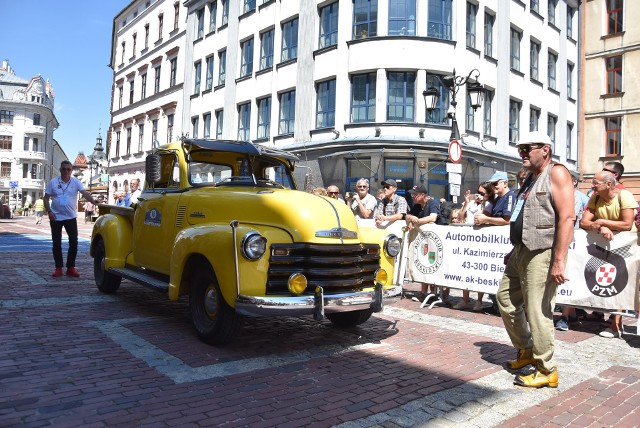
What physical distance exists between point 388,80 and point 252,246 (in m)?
16.7

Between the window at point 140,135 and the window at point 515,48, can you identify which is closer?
the window at point 515,48

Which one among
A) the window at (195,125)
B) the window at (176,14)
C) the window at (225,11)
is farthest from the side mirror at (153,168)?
the window at (176,14)

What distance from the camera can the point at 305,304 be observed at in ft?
14.1

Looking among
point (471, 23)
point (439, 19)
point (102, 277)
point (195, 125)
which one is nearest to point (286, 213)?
point (102, 277)

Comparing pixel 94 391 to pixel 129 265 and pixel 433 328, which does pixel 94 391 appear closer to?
pixel 129 265

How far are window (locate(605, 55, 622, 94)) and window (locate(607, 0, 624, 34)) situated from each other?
1545 mm

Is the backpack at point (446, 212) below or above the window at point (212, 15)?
below

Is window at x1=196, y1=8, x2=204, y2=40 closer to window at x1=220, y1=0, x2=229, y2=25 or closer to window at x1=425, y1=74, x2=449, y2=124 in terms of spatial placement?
window at x1=220, y1=0, x2=229, y2=25

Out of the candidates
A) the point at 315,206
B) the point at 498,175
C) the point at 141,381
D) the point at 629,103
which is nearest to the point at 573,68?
the point at 629,103

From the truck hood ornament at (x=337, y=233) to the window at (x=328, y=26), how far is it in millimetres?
17721

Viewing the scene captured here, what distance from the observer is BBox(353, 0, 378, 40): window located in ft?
66.1

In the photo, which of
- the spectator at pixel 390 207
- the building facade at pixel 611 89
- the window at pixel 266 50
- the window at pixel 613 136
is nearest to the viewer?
the spectator at pixel 390 207

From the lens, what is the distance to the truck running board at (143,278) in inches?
215

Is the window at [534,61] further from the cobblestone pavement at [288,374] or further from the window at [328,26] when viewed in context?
the cobblestone pavement at [288,374]
